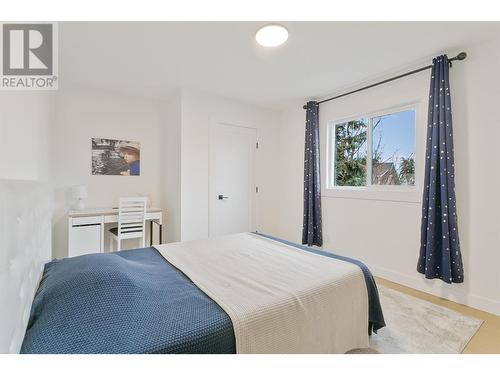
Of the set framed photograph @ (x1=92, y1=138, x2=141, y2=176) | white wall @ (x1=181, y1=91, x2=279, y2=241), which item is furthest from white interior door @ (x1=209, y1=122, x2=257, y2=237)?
framed photograph @ (x1=92, y1=138, x2=141, y2=176)

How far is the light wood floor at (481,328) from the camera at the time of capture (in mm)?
1691

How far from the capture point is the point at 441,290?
2.48 meters

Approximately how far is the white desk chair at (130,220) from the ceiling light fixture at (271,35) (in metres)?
2.42

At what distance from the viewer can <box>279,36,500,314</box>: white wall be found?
7.20ft

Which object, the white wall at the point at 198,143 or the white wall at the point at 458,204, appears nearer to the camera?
→ the white wall at the point at 458,204

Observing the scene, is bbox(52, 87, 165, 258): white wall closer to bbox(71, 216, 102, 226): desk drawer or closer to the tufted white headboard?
bbox(71, 216, 102, 226): desk drawer

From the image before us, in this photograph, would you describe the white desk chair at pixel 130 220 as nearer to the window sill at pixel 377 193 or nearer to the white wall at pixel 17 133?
the white wall at pixel 17 133

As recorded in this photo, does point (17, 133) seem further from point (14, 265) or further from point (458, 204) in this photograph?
point (458, 204)

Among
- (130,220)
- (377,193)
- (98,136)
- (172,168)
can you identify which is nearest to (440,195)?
(377,193)

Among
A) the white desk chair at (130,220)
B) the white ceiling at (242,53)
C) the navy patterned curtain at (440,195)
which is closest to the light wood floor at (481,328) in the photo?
the navy patterned curtain at (440,195)

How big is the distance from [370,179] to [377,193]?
0.27 m

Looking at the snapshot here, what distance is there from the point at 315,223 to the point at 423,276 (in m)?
1.45

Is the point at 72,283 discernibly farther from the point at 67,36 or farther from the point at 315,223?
the point at 315,223
